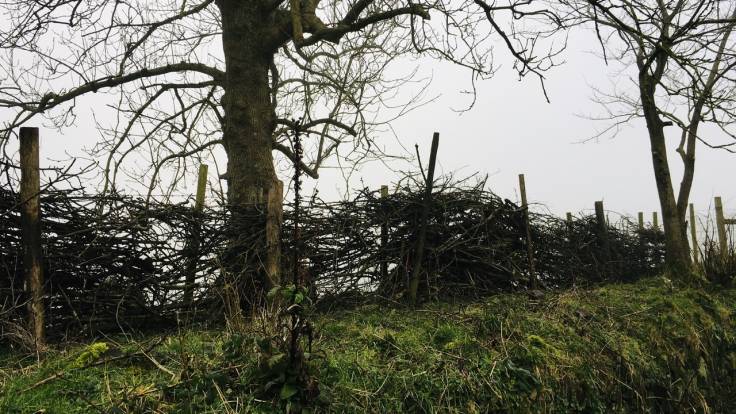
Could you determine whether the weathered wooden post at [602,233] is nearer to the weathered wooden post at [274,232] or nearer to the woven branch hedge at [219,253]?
the woven branch hedge at [219,253]

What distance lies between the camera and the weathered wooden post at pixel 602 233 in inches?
360

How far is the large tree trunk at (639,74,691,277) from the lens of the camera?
27.2ft

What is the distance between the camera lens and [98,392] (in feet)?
9.62

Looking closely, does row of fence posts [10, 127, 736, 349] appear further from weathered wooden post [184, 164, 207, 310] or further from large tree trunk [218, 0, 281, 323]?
large tree trunk [218, 0, 281, 323]

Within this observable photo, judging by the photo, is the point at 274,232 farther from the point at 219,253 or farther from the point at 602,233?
the point at 602,233

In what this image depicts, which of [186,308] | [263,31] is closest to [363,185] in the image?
[186,308]

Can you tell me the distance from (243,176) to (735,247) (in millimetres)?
7560

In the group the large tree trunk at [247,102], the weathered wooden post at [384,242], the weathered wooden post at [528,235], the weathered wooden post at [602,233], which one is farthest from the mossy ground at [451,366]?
the weathered wooden post at [602,233]

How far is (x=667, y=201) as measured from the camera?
28.2ft

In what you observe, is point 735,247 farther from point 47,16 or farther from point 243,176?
point 47,16

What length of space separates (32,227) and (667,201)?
8.80m

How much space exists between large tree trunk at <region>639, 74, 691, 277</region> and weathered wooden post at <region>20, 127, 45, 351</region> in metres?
8.00

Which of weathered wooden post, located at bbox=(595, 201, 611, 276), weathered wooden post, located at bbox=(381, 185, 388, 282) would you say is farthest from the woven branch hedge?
weathered wooden post, located at bbox=(595, 201, 611, 276)

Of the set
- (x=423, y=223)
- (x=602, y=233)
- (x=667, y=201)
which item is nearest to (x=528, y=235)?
(x=423, y=223)
